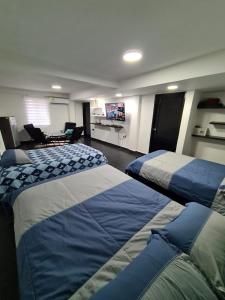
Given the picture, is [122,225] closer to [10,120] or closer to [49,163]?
[49,163]

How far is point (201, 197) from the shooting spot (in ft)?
5.93

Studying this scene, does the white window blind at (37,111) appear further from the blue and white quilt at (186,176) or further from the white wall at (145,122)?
the blue and white quilt at (186,176)

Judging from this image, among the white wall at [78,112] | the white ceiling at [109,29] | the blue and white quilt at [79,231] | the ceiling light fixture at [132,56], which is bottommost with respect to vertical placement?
the blue and white quilt at [79,231]

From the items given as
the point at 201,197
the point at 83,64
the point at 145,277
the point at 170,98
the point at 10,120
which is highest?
the point at 83,64

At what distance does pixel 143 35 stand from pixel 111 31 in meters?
0.37

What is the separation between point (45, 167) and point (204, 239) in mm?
2159

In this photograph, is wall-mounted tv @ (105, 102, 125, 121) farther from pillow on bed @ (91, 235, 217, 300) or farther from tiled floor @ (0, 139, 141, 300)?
pillow on bed @ (91, 235, 217, 300)

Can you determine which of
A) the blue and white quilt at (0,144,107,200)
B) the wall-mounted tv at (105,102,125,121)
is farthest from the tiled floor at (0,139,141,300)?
the wall-mounted tv at (105,102,125,121)

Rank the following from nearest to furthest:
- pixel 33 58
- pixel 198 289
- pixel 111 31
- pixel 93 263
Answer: pixel 198 289
pixel 93 263
pixel 111 31
pixel 33 58

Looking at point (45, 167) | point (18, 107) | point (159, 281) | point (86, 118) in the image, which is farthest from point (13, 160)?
point (86, 118)

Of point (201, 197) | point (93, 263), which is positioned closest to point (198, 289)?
Answer: point (93, 263)

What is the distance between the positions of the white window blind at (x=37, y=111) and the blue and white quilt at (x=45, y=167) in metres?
3.72

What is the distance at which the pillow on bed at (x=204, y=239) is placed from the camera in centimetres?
66

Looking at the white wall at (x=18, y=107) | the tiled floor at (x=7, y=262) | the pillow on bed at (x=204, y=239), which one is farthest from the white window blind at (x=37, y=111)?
the pillow on bed at (x=204, y=239)
